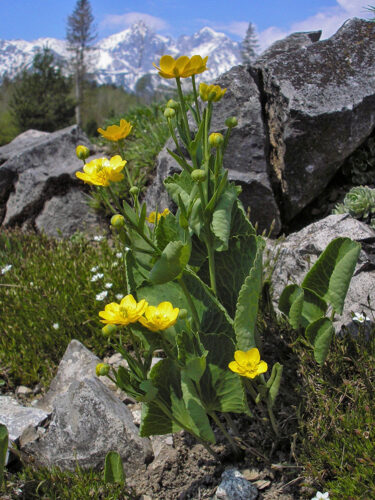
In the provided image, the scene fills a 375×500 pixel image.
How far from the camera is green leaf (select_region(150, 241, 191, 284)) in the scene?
1.59m

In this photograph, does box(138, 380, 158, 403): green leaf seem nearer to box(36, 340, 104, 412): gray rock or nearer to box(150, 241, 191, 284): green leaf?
box(150, 241, 191, 284): green leaf

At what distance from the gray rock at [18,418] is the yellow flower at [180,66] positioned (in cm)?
214

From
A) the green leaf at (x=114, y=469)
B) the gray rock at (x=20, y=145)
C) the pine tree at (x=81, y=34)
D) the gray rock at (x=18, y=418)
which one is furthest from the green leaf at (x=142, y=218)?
the pine tree at (x=81, y=34)

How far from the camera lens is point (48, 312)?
348cm

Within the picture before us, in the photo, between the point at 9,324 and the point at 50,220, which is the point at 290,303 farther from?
the point at 50,220

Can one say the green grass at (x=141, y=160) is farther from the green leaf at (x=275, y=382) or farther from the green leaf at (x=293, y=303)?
the green leaf at (x=275, y=382)

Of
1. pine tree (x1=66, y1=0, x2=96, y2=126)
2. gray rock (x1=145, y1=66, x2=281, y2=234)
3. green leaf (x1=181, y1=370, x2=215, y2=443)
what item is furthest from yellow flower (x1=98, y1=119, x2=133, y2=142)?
A: pine tree (x1=66, y1=0, x2=96, y2=126)

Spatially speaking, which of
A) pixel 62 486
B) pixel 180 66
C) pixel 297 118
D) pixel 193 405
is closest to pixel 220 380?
pixel 193 405

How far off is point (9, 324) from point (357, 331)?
2.71 m

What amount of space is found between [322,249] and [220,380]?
3.92 ft

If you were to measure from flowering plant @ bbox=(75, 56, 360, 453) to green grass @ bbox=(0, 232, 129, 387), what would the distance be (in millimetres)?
1430

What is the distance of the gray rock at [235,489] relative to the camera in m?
1.88

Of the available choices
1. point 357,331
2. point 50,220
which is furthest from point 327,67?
point 50,220

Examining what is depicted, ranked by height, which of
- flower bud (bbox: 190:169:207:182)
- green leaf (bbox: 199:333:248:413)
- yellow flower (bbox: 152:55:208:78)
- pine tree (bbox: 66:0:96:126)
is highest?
pine tree (bbox: 66:0:96:126)
